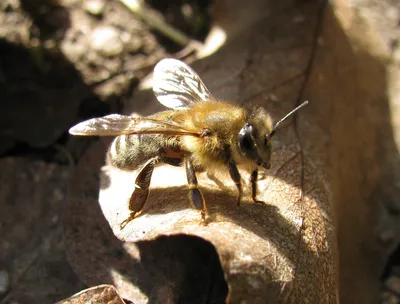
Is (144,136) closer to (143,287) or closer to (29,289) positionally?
(143,287)

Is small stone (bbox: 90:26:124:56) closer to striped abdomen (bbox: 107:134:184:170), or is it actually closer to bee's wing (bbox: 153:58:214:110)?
bee's wing (bbox: 153:58:214:110)

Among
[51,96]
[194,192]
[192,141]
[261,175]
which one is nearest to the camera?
[194,192]

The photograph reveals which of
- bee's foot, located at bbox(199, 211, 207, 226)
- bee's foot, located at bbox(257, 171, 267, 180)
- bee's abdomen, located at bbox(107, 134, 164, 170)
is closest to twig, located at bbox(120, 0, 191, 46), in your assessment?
bee's abdomen, located at bbox(107, 134, 164, 170)

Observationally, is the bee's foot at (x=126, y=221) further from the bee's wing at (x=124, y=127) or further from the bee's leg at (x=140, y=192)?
the bee's wing at (x=124, y=127)

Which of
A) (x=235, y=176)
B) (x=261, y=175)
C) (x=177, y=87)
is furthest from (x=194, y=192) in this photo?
(x=177, y=87)

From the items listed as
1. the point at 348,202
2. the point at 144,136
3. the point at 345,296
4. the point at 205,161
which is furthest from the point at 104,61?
the point at 345,296

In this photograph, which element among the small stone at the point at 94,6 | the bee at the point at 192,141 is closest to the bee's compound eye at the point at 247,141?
the bee at the point at 192,141

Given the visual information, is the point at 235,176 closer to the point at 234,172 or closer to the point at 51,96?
the point at 234,172
